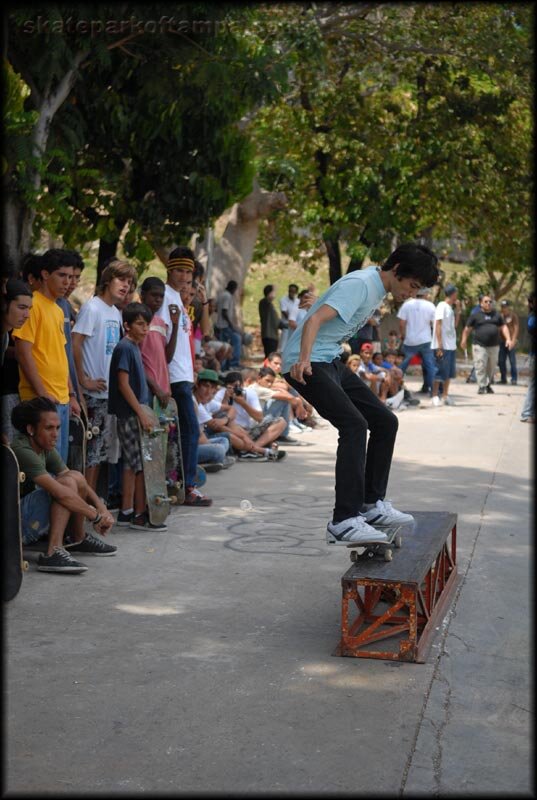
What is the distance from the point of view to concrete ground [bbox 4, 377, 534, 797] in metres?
3.70

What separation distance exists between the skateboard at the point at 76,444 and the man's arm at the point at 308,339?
95.6 inches

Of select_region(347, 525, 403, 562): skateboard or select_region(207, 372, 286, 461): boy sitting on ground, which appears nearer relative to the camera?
select_region(347, 525, 403, 562): skateboard

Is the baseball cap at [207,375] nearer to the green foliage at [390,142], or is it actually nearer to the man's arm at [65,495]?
the man's arm at [65,495]

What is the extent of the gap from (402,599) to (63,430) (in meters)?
2.86

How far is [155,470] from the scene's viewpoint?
7.63 m

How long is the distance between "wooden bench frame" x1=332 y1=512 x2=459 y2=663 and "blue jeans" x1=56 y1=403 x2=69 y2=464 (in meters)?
2.29

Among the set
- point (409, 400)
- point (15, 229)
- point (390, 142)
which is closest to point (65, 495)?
point (15, 229)

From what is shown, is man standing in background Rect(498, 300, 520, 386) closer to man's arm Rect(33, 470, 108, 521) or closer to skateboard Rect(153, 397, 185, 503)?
skateboard Rect(153, 397, 185, 503)

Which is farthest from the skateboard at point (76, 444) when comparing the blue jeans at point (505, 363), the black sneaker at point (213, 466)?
the blue jeans at point (505, 363)

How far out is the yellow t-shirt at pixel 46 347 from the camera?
670cm

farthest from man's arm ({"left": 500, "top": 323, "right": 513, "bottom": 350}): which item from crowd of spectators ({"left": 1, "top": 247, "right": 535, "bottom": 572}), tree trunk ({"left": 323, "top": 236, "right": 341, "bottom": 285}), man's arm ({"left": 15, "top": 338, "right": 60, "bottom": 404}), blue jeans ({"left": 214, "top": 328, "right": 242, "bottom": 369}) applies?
man's arm ({"left": 15, "top": 338, "right": 60, "bottom": 404})

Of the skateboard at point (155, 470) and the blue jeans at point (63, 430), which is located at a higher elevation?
the blue jeans at point (63, 430)

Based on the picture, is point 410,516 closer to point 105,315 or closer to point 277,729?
point 277,729

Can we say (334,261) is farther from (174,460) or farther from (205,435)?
(174,460)
